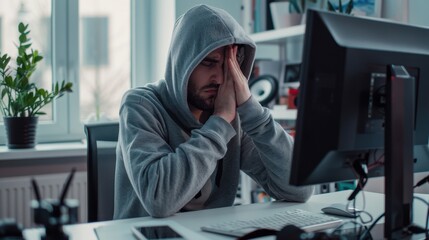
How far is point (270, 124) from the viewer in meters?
1.35

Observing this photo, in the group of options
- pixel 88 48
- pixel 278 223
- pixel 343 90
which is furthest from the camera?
pixel 88 48

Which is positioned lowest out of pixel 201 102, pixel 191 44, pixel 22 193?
pixel 22 193

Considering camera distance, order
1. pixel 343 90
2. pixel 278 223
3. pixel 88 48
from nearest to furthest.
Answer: pixel 343 90, pixel 278 223, pixel 88 48

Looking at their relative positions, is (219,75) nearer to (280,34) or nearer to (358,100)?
(358,100)

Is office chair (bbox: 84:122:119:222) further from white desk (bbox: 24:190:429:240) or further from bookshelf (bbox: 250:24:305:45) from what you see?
bookshelf (bbox: 250:24:305:45)

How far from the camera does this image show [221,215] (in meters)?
1.20

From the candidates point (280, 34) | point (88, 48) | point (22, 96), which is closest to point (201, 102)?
point (280, 34)

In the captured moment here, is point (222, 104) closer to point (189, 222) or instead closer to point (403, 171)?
point (189, 222)

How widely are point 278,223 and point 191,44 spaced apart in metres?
0.59

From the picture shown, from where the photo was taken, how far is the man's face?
1.44 m

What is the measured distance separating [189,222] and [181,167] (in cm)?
14

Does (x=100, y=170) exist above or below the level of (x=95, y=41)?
below

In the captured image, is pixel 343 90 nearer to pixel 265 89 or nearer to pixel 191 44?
pixel 191 44

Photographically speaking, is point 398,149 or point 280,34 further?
point 280,34
